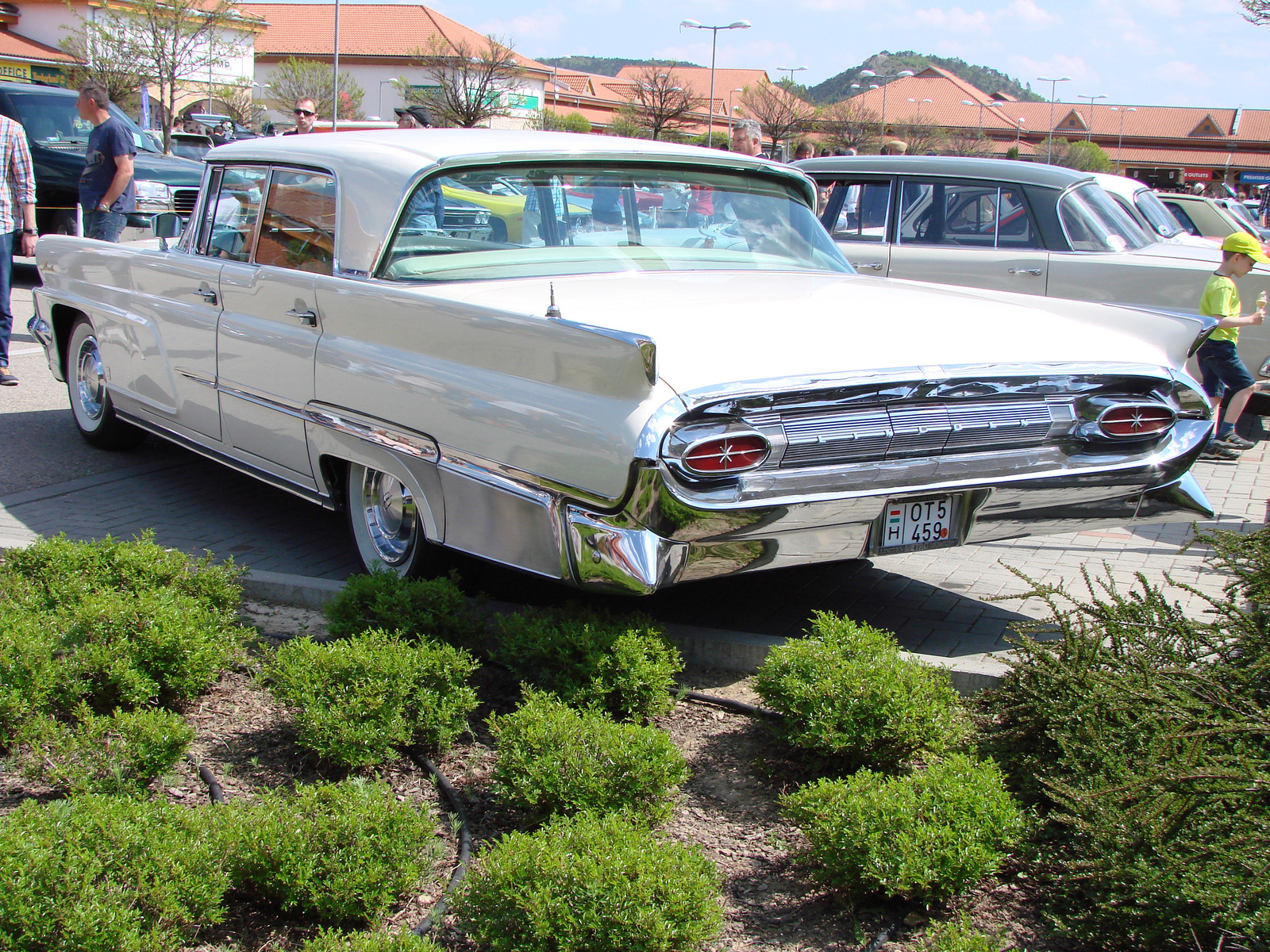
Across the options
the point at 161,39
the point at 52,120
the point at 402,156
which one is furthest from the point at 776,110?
the point at 402,156

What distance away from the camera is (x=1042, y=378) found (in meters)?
3.73

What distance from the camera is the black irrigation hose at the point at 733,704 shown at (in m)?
3.41

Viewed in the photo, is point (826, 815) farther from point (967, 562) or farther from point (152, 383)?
point (152, 383)

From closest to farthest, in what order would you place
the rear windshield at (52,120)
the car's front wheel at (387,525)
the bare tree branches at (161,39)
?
the car's front wheel at (387,525) < the rear windshield at (52,120) < the bare tree branches at (161,39)

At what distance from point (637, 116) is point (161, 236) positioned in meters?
67.5

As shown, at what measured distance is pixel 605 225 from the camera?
4.71m

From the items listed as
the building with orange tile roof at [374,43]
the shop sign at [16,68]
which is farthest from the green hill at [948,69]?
the shop sign at [16,68]

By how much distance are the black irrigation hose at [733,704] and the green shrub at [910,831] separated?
609 millimetres

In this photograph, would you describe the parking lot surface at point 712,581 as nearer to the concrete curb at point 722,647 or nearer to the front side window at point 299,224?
the concrete curb at point 722,647

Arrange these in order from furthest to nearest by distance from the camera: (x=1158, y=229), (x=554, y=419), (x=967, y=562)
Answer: (x=1158, y=229), (x=967, y=562), (x=554, y=419)

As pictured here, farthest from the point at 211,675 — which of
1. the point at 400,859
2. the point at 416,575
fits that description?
the point at 400,859

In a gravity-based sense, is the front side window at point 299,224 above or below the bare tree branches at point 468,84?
below

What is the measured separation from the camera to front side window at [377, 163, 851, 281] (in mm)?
4387

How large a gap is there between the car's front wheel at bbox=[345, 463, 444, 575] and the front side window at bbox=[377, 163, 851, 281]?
793 mm
